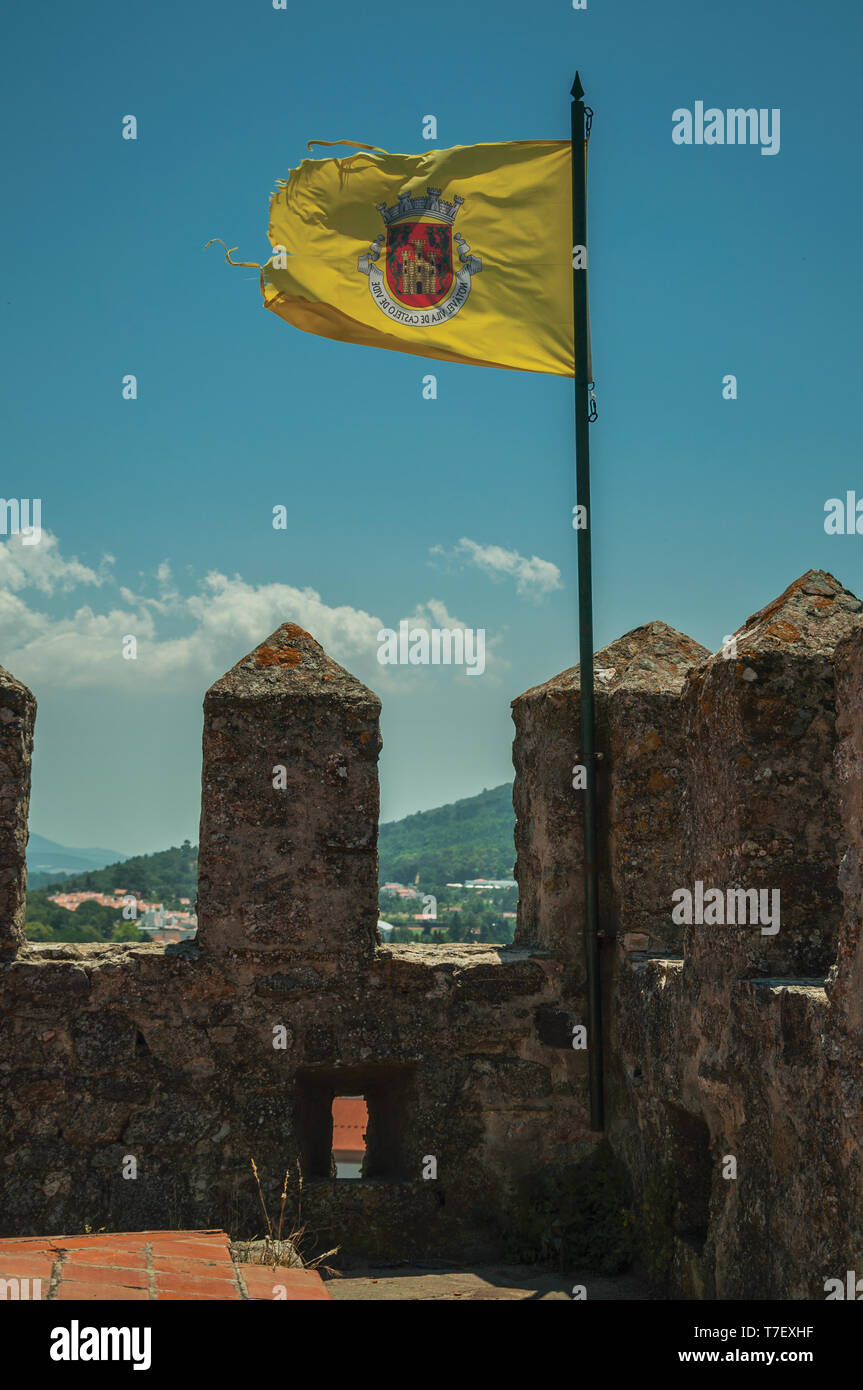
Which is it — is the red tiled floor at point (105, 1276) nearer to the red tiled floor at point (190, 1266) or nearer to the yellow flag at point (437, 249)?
the red tiled floor at point (190, 1266)

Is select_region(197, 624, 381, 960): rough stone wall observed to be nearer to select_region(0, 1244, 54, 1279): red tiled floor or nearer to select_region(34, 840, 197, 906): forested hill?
select_region(0, 1244, 54, 1279): red tiled floor

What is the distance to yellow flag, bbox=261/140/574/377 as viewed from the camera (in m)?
6.77

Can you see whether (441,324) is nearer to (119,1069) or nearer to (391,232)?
(391,232)

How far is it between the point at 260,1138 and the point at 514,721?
8.62 feet

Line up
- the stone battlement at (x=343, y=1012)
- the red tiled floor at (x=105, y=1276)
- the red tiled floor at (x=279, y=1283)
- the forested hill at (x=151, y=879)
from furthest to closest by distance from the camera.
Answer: the forested hill at (x=151, y=879)
the stone battlement at (x=343, y=1012)
the red tiled floor at (x=279, y=1283)
the red tiled floor at (x=105, y=1276)

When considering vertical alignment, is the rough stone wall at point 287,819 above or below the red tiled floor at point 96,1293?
above

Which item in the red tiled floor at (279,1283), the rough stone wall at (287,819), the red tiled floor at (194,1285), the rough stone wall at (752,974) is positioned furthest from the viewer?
the rough stone wall at (287,819)

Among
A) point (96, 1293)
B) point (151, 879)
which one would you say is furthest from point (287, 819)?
point (151, 879)

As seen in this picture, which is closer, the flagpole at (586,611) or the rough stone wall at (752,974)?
the rough stone wall at (752,974)

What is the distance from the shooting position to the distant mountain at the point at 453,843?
87.2 meters

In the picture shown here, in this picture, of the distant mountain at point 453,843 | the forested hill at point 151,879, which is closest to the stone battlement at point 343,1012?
the forested hill at point 151,879

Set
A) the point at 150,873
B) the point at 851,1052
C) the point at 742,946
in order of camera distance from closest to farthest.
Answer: the point at 851,1052 < the point at 742,946 < the point at 150,873

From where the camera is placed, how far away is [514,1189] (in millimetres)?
6398

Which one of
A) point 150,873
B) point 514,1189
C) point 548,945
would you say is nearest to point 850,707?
point 548,945
